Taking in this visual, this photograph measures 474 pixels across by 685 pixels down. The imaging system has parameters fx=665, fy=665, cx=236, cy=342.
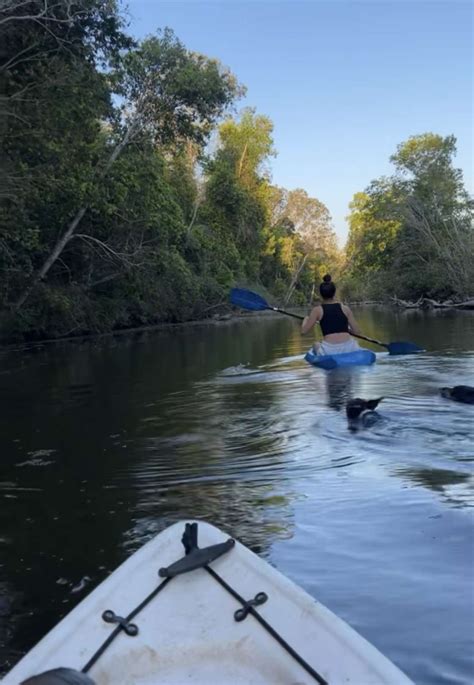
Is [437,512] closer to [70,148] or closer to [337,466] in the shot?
[337,466]

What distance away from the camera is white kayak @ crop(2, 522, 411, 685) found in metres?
1.97

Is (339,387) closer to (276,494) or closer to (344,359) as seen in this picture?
(344,359)

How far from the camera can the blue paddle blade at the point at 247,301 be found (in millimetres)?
11602

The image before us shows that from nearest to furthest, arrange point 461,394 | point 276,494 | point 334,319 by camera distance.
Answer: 1. point 276,494
2. point 461,394
3. point 334,319

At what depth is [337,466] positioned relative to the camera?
4918mm

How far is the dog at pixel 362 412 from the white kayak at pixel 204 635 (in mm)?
4002

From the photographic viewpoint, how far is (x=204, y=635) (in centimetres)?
221

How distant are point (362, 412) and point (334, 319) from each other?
385 cm

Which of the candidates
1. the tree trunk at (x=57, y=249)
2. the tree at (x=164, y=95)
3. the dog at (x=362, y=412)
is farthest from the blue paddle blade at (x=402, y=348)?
the tree at (x=164, y=95)

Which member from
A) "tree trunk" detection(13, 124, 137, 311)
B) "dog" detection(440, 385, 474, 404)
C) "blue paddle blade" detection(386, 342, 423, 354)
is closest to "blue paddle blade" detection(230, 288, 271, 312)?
"blue paddle blade" detection(386, 342, 423, 354)

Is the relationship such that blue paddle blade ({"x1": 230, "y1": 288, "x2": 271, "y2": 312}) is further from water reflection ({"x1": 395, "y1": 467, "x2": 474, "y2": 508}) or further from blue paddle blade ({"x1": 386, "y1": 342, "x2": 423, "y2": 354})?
water reflection ({"x1": 395, "y1": 467, "x2": 474, "y2": 508})

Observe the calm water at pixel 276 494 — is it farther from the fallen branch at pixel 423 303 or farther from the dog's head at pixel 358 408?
the fallen branch at pixel 423 303

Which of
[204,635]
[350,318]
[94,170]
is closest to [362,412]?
[350,318]

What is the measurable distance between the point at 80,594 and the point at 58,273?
18948 mm
